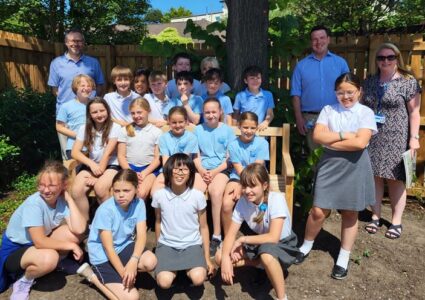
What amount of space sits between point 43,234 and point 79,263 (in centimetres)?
51

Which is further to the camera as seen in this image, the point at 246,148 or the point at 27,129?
the point at 27,129

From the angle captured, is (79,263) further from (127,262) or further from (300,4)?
(300,4)

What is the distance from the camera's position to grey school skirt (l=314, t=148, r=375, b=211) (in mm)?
3383

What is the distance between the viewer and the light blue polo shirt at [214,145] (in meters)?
3.97

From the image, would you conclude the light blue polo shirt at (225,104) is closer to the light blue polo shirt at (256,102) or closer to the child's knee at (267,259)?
the light blue polo shirt at (256,102)

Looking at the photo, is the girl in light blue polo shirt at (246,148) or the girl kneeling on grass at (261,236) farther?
the girl in light blue polo shirt at (246,148)

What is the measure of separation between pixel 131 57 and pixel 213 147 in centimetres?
329

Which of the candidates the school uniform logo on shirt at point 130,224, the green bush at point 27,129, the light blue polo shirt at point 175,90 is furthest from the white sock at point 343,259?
the green bush at point 27,129

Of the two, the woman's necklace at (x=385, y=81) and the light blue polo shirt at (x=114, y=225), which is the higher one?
the woman's necklace at (x=385, y=81)

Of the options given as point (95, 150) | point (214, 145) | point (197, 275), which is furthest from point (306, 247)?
point (95, 150)

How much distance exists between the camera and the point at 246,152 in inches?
150

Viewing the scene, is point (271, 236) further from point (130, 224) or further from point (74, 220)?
point (74, 220)

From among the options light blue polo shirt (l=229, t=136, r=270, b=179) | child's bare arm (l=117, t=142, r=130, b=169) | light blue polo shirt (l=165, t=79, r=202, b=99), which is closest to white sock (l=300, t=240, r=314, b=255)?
light blue polo shirt (l=229, t=136, r=270, b=179)

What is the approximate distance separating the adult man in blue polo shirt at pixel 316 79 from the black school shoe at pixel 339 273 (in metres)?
1.42
